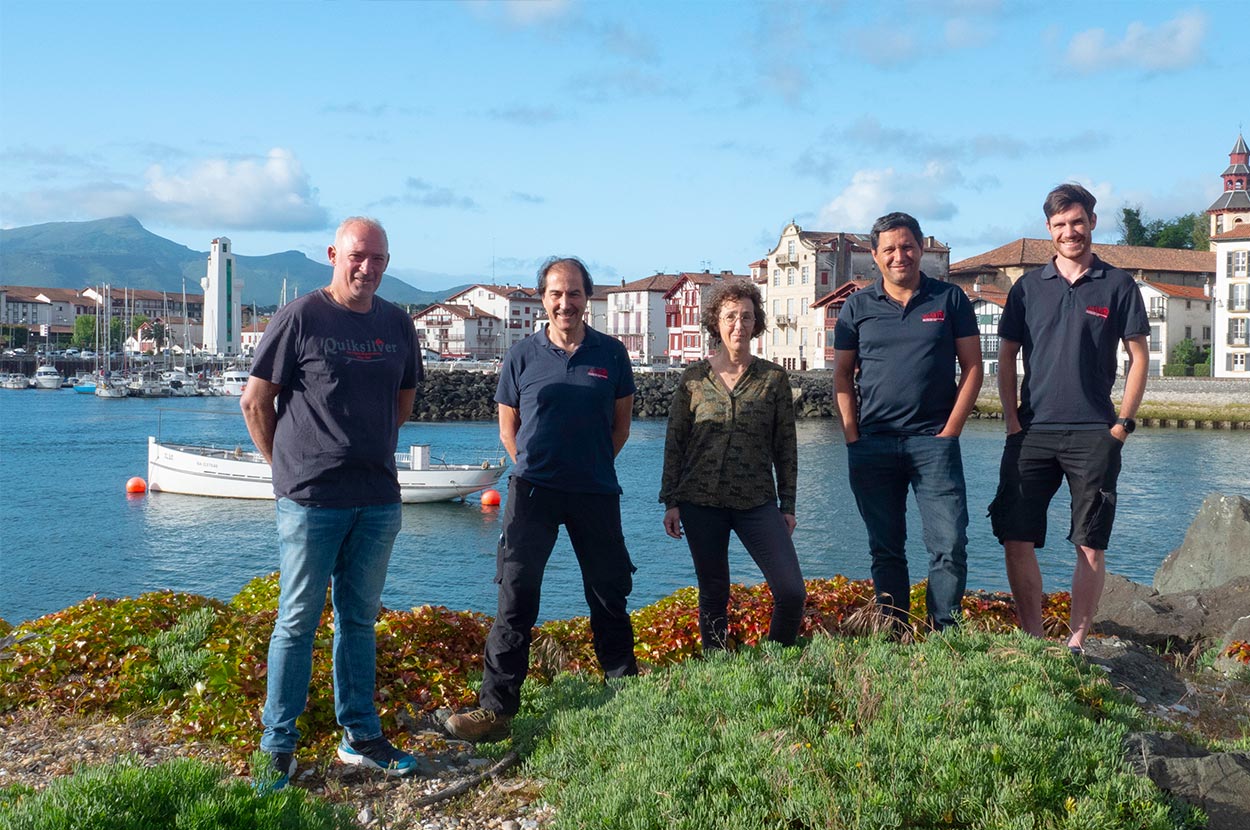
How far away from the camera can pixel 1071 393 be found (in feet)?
19.4

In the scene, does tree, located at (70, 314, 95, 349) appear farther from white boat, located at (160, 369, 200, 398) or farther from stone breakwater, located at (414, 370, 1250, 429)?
stone breakwater, located at (414, 370, 1250, 429)

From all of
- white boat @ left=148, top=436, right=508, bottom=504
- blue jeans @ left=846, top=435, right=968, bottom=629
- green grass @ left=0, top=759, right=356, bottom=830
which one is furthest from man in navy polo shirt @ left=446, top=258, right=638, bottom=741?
white boat @ left=148, top=436, right=508, bottom=504

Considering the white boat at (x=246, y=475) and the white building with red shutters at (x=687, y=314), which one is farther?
the white building with red shutters at (x=687, y=314)

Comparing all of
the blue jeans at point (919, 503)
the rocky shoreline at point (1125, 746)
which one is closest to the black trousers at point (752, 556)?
the blue jeans at point (919, 503)

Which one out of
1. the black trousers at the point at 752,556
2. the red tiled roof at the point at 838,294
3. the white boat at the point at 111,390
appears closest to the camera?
the black trousers at the point at 752,556

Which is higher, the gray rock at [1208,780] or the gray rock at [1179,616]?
the gray rock at [1208,780]

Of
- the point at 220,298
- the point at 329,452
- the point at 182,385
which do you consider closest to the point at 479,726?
the point at 329,452

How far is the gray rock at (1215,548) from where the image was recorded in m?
9.98

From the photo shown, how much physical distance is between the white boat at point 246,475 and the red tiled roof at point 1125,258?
6165 centimetres

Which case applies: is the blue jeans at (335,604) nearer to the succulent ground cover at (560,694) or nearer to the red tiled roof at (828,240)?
the succulent ground cover at (560,694)

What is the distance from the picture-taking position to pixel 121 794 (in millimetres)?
3641

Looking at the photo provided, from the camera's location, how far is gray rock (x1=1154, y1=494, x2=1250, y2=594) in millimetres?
9977

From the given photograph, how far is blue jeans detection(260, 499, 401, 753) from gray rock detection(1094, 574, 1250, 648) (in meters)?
Answer: 5.13

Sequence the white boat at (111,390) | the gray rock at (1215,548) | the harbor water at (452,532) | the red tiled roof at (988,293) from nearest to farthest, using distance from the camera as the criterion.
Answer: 1. the gray rock at (1215,548)
2. the harbor water at (452,532)
3. the red tiled roof at (988,293)
4. the white boat at (111,390)
